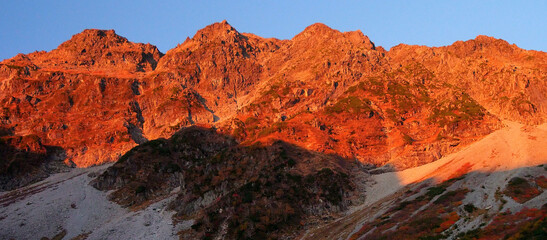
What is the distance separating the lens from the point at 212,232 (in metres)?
80.1

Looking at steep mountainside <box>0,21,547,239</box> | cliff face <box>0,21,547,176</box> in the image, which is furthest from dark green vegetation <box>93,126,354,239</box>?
cliff face <box>0,21,547,176</box>

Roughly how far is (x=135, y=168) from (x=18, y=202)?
3854 cm

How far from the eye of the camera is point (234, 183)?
4117 inches

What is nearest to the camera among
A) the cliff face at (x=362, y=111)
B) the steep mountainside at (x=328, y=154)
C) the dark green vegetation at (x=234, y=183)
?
the steep mountainside at (x=328, y=154)

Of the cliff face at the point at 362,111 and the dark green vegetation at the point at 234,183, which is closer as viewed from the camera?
the dark green vegetation at the point at 234,183

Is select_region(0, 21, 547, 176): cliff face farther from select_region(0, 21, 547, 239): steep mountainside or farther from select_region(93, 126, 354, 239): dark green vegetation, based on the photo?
select_region(93, 126, 354, 239): dark green vegetation

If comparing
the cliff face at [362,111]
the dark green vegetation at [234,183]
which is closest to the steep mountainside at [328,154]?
the dark green vegetation at [234,183]

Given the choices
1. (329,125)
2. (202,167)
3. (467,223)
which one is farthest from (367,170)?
(467,223)

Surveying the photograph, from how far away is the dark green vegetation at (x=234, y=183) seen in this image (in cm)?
8189

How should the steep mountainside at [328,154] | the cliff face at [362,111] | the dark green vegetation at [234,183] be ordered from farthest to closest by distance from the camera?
the cliff face at [362,111] → the dark green vegetation at [234,183] → the steep mountainside at [328,154]

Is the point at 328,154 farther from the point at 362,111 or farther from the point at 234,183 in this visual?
the point at 362,111

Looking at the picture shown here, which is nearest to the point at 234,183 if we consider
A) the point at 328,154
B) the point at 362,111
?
the point at 328,154

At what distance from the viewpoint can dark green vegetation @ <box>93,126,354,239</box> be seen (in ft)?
269

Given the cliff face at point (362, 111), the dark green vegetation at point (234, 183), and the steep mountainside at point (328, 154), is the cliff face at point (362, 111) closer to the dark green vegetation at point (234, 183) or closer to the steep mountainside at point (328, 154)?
the steep mountainside at point (328, 154)
